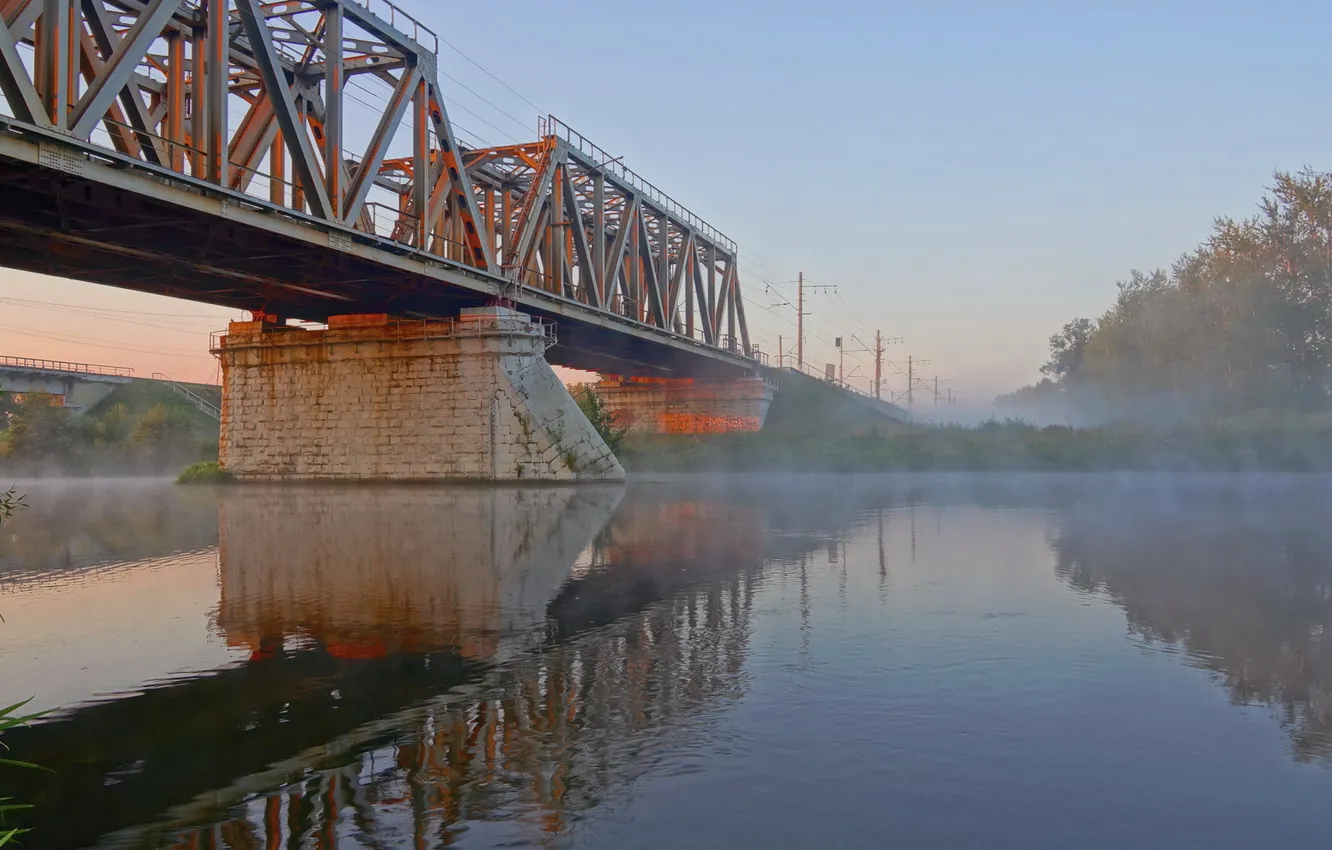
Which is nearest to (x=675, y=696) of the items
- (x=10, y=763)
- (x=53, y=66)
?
(x=10, y=763)

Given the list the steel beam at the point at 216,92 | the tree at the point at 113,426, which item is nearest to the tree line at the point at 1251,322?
the steel beam at the point at 216,92

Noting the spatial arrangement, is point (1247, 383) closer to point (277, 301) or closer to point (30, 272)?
point (277, 301)

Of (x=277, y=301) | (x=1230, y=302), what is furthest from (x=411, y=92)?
(x=1230, y=302)

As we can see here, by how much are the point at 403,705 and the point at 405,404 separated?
109 feet

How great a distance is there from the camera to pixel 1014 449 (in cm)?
6100

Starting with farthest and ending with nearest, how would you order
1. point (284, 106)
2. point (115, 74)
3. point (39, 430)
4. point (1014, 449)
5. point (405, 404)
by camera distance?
1. point (39, 430)
2. point (1014, 449)
3. point (405, 404)
4. point (284, 106)
5. point (115, 74)

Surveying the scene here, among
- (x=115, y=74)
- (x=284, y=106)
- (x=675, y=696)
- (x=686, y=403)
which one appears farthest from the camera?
(x=686, y=403)

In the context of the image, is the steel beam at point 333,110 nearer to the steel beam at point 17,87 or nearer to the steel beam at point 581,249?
the steel beam at point 17,87

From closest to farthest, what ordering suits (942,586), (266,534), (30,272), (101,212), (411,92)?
1. (942,586)
2. (266,534)
3. (101,212)
4. (30,272)
5. (411,92)

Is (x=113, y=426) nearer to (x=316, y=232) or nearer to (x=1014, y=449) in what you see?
(x=316, y=232)

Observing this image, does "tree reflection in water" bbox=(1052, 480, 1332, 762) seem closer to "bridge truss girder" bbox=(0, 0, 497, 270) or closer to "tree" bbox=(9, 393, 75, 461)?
"bridge truss girder" bbox=(0, 0, 497, 270)

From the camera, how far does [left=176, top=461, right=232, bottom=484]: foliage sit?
43250 mm

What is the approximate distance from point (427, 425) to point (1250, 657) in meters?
33.5

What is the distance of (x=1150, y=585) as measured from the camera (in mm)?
13195
